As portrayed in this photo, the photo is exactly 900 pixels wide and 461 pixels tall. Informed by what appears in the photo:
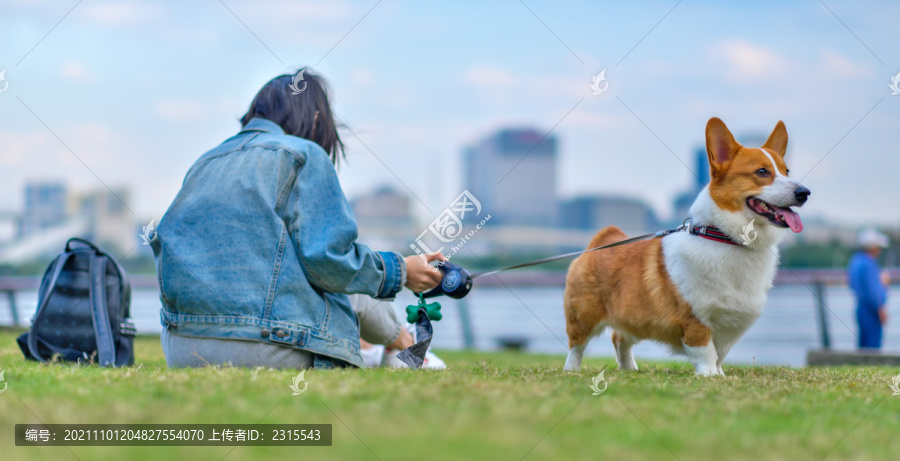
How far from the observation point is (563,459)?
1.83 m

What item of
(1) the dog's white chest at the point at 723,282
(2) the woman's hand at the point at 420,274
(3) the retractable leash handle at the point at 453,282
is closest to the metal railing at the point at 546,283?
→ (1) the dog's white chest at the point at 723,282

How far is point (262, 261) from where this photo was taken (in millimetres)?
3330

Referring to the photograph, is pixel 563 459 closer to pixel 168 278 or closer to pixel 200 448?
pixel 200 448

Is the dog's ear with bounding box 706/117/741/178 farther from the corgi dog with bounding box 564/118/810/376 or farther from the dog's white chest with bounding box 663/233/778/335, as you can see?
the dog's white chest with bounding box 663/233/778/335

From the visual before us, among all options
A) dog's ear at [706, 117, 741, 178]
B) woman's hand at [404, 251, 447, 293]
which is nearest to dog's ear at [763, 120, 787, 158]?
dog's ear at [706, 117, 741, 178]

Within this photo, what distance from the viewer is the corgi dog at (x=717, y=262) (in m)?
3.97

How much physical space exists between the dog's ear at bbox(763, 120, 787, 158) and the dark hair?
7.79 ft

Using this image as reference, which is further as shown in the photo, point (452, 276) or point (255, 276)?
point (452, 276)

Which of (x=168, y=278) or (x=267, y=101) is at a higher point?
(x=267, y=101)

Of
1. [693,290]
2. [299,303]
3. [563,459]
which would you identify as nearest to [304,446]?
[563,459]

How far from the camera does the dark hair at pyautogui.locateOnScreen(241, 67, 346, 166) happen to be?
389 cm

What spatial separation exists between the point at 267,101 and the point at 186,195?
71 centimetres

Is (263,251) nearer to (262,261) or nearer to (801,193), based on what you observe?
(262,261)

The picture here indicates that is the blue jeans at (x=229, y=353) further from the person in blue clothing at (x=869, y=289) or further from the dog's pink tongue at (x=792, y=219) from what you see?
the person in blue clothing at (x=869, y=289)
